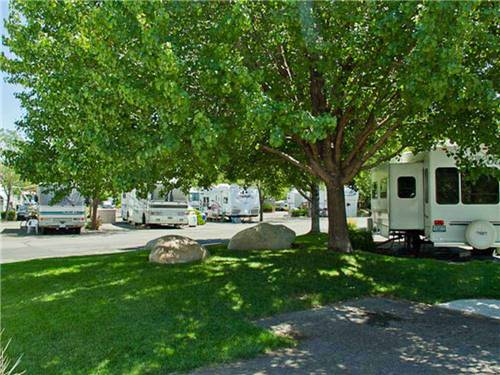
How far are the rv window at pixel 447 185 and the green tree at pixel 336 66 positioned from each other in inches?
126

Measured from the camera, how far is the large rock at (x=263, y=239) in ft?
44.5

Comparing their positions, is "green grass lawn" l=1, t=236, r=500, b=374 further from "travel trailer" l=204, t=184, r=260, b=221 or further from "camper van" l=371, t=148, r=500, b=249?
"travel trailer" l=204, t=184, r=260, b=221

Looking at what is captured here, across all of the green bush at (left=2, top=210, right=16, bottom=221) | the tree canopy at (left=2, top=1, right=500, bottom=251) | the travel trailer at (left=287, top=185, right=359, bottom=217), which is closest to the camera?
the tree canopy at (left=2, top=1, right=500, bottom=251)

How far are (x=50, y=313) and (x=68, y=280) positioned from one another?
2.60 metres

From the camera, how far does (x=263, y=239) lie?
13664 mm

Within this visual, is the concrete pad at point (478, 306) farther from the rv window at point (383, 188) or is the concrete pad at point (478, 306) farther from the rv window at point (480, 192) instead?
the rv window at point (383, 188)

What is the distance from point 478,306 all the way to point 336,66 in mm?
4419

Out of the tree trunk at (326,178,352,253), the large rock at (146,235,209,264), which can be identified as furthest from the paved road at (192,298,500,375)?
the large rock at (146,235,209,264)

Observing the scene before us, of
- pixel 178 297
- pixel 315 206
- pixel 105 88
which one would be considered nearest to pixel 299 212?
pixel 315 206

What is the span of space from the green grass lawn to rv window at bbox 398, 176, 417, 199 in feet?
12.3

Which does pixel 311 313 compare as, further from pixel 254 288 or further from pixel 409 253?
pixel 409 253

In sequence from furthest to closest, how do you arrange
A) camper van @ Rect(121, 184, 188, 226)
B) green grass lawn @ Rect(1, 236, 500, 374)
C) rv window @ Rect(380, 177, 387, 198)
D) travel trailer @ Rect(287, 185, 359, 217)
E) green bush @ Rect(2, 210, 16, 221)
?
1. green bush @ Rect(2, 210, 16, 221)
2. travel trailer @ Rect(287, 185, 359, 217)
3. camper van @ Rect(121, 184, 188, 226)
4. rv window @ Rect(380, 177, 387, 198)
5. green grass lawn @ Rect(1, 236, 500, 374)

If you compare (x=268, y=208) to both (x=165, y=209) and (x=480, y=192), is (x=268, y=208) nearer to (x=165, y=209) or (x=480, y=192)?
(x=165, y=209)

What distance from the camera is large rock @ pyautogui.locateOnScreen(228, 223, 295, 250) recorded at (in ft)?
44.5
